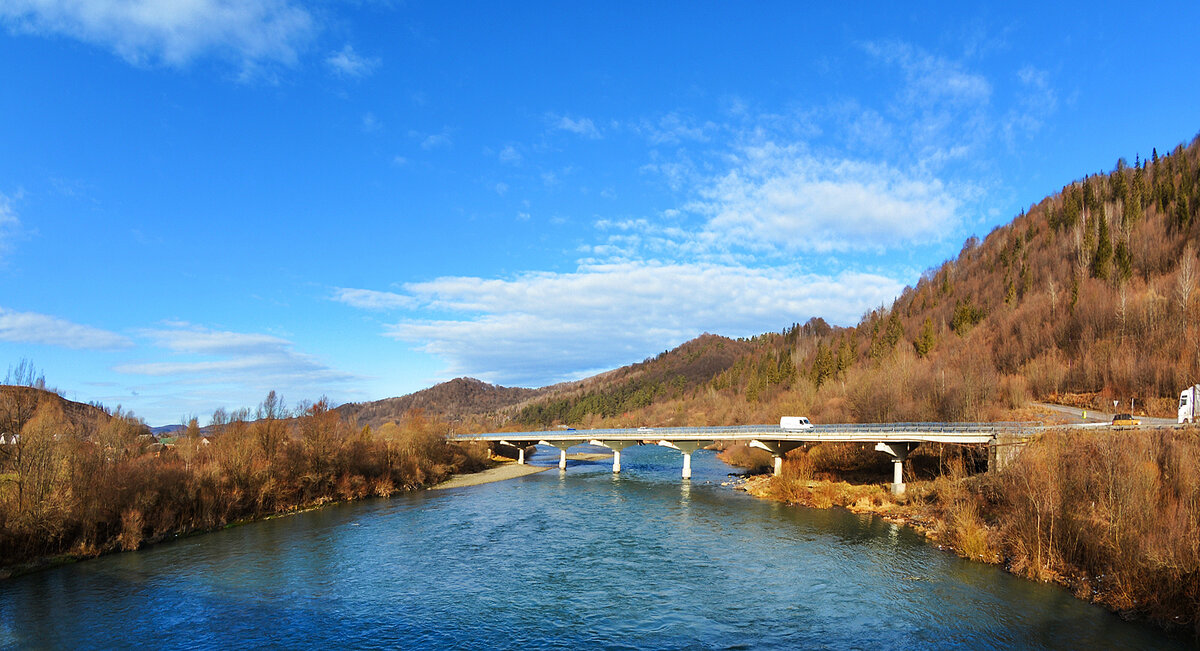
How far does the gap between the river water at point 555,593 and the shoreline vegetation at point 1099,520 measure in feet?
3.69

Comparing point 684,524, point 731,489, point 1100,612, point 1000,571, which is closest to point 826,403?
point 731,489

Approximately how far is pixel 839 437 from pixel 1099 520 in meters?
29.9

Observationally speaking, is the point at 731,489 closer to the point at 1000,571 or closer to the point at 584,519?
the point at 584,519

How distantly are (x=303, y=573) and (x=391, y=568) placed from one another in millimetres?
4048

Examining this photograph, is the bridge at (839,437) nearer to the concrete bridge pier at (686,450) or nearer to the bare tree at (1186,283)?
the concrete bridge pier at (686,450)

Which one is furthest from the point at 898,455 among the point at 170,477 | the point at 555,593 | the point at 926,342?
the point at 926,342

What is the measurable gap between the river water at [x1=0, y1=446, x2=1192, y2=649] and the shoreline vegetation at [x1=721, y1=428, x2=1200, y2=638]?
3.69ft

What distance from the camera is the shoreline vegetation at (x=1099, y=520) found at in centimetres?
1852

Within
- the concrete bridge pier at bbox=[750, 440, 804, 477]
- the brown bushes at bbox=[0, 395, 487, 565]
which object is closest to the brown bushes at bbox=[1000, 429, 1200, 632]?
the concrete bridge pier at bbox=[750, 440, 804, 477]

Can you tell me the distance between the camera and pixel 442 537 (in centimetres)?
3591

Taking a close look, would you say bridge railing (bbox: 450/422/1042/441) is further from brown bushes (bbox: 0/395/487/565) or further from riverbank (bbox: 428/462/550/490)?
brown bushes (bbox: 0/395/487/565)

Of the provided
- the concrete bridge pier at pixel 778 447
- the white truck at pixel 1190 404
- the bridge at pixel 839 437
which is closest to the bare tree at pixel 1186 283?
the white truck at pixel 1190 404

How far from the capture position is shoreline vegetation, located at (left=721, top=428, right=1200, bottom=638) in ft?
60.7

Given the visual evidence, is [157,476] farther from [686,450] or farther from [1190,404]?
[1190,404]
